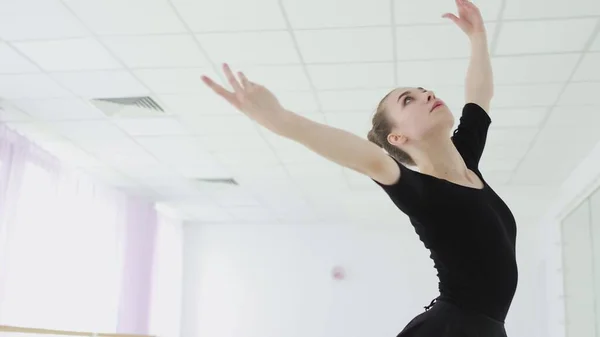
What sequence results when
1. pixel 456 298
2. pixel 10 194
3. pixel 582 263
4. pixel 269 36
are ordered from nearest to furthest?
pixel 456 298 → pixel 269 36 → pixel 10 194 → pixel 582 263

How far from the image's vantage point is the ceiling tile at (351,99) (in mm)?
4145

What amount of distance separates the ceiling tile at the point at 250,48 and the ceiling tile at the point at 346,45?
0.08 meters

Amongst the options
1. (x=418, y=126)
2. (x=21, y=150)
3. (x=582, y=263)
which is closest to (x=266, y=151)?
(x=21, y=150)

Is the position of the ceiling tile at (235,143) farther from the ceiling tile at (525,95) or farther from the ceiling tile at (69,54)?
the ceiling tile at (525,95)

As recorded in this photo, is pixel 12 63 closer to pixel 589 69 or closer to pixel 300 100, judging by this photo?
pixel 300 100

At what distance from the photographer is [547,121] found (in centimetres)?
460

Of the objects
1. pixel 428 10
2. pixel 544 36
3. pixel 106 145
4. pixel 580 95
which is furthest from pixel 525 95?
pixel 106 145

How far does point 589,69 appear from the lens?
380cm

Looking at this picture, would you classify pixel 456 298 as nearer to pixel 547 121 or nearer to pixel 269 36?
pixel 269 36

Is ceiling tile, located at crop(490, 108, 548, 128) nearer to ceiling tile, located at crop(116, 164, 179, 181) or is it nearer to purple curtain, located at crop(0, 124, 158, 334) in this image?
ceiling tile, located at crop(116, 164, 179, 181)

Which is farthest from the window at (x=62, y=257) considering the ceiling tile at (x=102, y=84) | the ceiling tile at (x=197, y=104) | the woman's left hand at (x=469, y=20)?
the woman's left hand at (x=469, y=20)

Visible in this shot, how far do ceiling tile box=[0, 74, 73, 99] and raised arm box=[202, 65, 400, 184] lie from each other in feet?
10.7

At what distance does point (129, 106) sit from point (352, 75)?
1466 mm

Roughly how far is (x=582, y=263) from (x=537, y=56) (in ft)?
9.84
